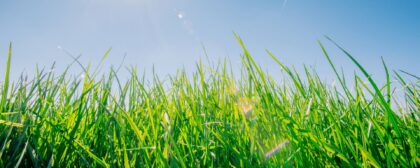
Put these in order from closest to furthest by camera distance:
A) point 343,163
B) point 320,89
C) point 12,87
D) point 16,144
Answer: point 343,163 → point 16,144 → point 320,89 → point 12,87

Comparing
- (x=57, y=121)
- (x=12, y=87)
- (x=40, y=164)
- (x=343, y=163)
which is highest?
(x=12, y=87)

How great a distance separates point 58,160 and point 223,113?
49 centimetres

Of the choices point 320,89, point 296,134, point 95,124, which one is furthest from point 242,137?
point 95,124

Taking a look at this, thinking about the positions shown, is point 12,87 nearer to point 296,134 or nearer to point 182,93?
point 182,93

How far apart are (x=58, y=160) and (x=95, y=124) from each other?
18cm

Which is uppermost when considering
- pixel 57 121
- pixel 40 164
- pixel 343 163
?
pixel 57 121

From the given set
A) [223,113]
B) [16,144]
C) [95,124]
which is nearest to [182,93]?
[223,113]

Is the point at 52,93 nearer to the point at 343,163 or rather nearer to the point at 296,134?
the point at 296,134

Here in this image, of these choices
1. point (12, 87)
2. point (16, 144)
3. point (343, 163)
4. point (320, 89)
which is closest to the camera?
point (343, 163)

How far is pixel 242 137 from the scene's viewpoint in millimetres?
833

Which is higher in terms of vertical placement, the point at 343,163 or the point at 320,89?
the point at 320,89

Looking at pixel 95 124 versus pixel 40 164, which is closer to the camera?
pixel 40 164

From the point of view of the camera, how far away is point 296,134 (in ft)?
2.40

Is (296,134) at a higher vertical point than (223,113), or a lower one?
lower
